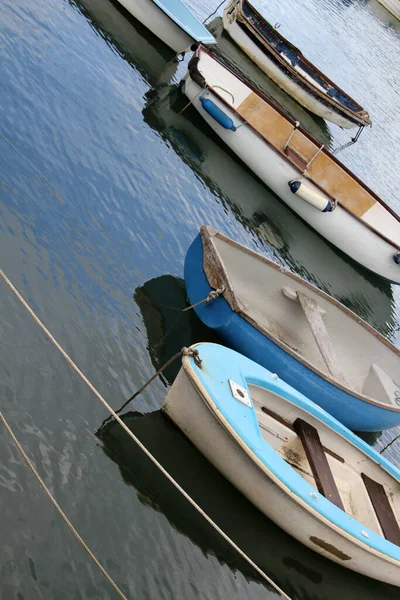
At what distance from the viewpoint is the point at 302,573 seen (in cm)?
880

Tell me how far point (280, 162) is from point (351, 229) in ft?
9.92

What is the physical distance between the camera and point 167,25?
21.0m

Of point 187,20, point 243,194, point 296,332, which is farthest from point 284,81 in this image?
point 296,332

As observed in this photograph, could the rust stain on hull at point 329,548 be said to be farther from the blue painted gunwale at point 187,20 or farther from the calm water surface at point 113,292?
the blue painted gunwale at point 187,20

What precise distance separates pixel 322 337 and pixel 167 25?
47.1 feet

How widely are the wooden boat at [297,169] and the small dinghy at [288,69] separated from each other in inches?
278

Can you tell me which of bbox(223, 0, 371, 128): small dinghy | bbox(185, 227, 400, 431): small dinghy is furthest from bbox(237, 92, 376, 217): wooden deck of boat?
bbox(223, 0, 371, 128): small dinghy

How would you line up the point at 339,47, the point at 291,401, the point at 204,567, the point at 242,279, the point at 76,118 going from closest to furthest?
the point at 204,567
the point at 291,401
the point at 242,279
the point at 76,118
the point at 339,47

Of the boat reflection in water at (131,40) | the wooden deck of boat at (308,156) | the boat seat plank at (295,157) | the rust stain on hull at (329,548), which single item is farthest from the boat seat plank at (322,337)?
the boat reflection in water at (131,40)

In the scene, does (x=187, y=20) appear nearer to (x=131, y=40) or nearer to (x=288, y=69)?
(x=131, y=40)

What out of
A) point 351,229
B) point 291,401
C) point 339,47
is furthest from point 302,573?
point 339,47

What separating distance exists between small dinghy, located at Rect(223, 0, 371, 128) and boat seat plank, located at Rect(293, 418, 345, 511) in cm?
1908

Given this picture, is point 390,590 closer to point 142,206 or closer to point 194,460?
point 194,460

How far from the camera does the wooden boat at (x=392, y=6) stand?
5539 cm
